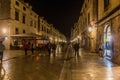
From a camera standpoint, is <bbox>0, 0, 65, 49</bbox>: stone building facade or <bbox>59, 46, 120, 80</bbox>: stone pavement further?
<bbox>0, 0, 65, 49</bbox>: stone building facade

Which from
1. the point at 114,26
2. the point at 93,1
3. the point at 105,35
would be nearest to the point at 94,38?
the point at 93,1

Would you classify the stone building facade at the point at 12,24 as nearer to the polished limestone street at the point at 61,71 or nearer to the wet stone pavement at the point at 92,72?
the polished limestone street at the point at 61,71

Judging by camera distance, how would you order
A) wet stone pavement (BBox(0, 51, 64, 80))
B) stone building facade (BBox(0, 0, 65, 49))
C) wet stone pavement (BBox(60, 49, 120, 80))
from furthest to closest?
1. stone building facade (BBox(0, 0, 65, 49))
2. wet stone pavement (BBox(0, 51, 64, 80))
3. wet stone pavement (BBox(60, 49, 120, 80))

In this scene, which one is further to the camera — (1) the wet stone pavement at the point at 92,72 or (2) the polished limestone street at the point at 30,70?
(2) the polished limestone street at the point at 30,70

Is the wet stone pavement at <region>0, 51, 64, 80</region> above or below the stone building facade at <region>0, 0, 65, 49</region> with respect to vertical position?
below

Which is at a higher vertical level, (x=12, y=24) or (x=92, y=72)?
(x=12, y=24)

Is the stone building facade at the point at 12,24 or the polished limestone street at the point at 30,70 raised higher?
the stone building facade at the point at 12,24

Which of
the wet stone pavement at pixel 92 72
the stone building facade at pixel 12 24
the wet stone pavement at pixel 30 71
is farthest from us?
the stone building facade at pixel 12 24

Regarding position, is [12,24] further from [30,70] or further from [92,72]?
[92,72]

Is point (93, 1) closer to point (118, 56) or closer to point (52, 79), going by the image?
point (118, 56)

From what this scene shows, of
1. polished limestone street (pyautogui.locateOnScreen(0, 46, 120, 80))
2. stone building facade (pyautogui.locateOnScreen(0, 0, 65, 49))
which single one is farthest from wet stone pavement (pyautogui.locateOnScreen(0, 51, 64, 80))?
stone building facade (pyautogui.locateOnScreen(0, 0, 65, 49))

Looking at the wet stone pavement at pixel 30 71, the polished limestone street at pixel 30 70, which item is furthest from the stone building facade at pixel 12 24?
the wet stone pavement at pixel 30 71

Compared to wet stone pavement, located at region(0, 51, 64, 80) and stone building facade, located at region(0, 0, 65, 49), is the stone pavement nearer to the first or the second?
wet stone pavement, located at region(0, 51, 64, 80)

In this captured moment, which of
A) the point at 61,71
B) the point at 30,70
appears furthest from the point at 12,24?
the point at 61,71
